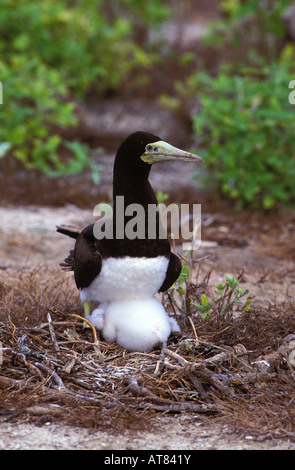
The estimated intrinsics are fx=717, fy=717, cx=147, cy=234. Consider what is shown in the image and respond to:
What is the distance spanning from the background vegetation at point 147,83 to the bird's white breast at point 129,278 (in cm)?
281

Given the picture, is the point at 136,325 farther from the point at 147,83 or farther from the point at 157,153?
the point at 147,83

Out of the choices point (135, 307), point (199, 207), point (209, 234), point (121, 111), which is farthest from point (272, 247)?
point (121, 111)

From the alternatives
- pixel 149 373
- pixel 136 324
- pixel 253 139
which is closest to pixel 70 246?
pixel 253 139

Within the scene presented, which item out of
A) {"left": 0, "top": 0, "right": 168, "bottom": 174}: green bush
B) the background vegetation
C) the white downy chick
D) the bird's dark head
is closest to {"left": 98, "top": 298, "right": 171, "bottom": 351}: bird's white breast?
the white downy chick

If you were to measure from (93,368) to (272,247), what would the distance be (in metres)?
2.51

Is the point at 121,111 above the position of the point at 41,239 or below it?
above

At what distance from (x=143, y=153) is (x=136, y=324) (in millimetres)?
783

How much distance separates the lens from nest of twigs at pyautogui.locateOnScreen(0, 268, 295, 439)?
2855 mm

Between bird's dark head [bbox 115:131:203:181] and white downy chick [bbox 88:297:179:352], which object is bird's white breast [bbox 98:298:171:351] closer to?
white downy chick [bbox 88:297:179:352]

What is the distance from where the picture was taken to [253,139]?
5.91 metres

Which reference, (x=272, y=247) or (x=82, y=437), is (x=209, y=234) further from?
(x=82, y=437)

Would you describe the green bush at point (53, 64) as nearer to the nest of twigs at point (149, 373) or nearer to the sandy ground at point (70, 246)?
the sandy ground at point (70, 246)

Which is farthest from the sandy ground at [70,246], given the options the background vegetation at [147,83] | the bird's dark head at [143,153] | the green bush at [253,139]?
the bird's dark head at [143,153]

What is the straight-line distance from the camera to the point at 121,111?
886 cm
